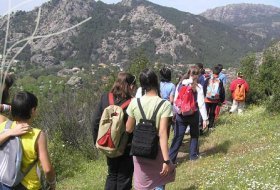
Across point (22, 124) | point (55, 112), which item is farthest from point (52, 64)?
point (22, 124)

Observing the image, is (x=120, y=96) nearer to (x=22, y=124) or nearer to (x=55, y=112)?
(x=22, y=124)

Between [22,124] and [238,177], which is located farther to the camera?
[238,177]

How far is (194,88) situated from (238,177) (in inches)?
77.2

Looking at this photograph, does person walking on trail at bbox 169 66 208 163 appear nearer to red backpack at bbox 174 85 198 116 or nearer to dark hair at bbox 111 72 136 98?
red backpack at bbox 174 85 198 116

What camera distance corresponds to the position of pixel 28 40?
283 cm

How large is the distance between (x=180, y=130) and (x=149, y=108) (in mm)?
2627

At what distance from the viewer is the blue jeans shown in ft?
24.1

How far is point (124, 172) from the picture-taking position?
5.35 meters

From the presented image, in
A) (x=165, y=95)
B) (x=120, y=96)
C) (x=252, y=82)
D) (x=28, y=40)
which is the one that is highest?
(x=28, y=40)

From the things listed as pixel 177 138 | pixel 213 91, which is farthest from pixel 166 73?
pixel 213 91

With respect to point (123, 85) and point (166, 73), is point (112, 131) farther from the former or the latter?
point (166, 73)

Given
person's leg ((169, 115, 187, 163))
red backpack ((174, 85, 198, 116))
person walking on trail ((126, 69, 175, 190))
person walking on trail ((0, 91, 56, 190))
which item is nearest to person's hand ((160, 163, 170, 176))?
person walking on trail ((126, 69, 175, 190))

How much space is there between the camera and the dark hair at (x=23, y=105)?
3.61 m

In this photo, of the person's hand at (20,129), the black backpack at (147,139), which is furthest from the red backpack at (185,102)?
the person's hand at (20,129)
